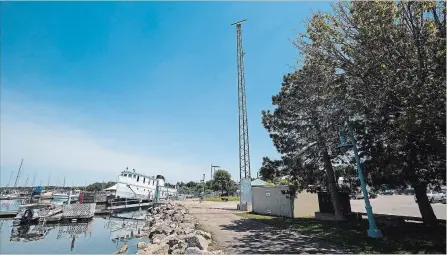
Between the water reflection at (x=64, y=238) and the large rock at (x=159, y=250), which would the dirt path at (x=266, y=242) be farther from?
the water reflection at (x=64, y=238)

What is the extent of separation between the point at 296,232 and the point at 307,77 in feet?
25.9

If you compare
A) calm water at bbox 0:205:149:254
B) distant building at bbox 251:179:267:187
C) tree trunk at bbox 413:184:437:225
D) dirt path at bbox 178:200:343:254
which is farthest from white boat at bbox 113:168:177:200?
tree trunk at bbox 413:184:437:225

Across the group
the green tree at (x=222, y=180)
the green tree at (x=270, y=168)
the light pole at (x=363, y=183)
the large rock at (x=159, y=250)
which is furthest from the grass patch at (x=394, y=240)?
the green tree at (x=222, y=180)

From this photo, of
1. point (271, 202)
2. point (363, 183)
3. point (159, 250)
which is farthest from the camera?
point (271, 202)

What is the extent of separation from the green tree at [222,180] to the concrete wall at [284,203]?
49328 mm

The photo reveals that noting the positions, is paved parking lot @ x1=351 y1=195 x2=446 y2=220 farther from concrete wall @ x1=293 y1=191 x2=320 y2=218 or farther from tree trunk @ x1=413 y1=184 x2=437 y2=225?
concrete wall @ x1=293 y1=191 x2=320 y2=218

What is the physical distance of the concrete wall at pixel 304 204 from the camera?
19.0 metres

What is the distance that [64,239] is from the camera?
1905 centimetres

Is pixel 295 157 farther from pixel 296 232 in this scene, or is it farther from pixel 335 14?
pixel 335 14

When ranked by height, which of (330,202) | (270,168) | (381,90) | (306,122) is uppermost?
(306,122)

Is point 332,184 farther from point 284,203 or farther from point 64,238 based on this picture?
point 64,238

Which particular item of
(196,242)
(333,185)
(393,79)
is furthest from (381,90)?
(196,242)

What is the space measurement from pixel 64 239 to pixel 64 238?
1.50 ft

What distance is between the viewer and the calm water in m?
15.6
